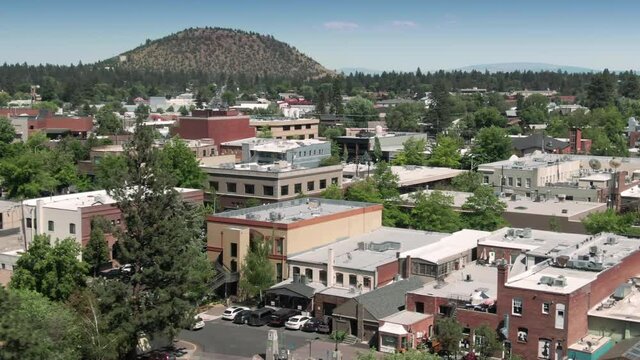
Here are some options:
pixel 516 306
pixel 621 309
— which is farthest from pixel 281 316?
pixel 621 309

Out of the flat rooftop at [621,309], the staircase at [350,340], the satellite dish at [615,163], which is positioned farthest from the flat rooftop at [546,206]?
the staircase at [350,340]

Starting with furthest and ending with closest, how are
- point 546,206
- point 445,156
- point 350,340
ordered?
point 445,156 → point 546,206 → point 350,340

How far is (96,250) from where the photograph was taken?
169 ft

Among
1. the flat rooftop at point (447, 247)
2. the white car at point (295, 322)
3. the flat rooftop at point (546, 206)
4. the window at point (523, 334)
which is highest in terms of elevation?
the flat rooftop at point (447, 247)

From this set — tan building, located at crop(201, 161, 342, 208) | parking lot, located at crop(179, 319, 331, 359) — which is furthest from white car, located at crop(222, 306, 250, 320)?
tan building, located at crop(201, 161, 342, 208)

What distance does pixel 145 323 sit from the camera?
117ft

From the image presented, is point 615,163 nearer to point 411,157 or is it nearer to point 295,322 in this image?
point 411,157

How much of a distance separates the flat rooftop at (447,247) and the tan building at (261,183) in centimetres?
1905

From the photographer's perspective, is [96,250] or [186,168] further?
[186,168]

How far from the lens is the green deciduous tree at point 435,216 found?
57.2 m

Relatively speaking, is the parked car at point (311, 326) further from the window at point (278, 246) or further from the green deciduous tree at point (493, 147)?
the green deciduous tree at point (493, 147)

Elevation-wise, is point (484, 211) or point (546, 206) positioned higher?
point (484, 211)

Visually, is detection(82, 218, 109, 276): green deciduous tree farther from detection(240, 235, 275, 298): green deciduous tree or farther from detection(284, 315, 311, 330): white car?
detection(284, 315, 311, 330): white car

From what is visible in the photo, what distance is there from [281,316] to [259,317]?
3.51 feet
